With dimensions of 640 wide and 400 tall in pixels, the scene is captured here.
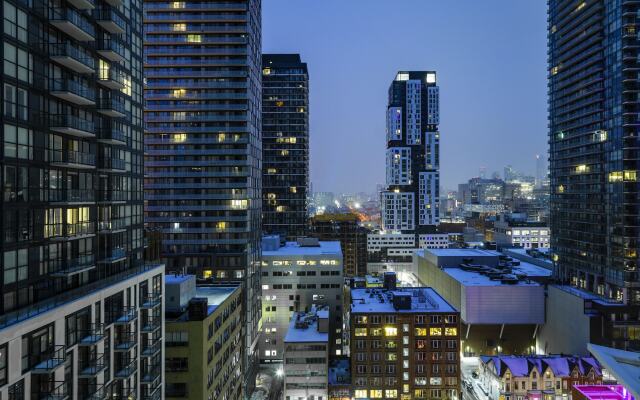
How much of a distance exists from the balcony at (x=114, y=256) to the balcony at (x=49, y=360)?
10.7m

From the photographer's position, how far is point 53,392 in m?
30.4

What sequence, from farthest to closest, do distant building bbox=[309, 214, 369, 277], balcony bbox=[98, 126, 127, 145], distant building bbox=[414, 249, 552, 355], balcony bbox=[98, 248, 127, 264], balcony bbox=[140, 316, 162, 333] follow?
distant building bbox=[309, 214, 369, 277]
distant building bbox=[414, 249, 552, 355]
balcony bbox=[140, 316, 162, 333]
balcony bbox=[98, 126, 127, 145]
balcony bbox=[98, 248, 127, 264]

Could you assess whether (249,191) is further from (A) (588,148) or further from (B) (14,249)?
(A) (588,148)

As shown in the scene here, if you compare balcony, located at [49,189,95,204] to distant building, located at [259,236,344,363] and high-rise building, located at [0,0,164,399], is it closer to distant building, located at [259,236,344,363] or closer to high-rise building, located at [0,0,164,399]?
high-rise building, located at [0,0,164,399]

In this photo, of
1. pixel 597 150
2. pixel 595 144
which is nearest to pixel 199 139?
pixel 597 150

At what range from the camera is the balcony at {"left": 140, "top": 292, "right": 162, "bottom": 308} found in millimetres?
44516

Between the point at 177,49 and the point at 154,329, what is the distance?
6573 cm

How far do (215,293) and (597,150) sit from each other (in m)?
86.1

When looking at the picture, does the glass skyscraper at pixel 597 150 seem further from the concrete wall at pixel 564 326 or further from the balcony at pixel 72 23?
the balcony at pixel 72 23

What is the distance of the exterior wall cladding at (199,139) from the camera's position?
3580 inches

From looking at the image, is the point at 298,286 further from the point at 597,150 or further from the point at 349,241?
the point at 349,241

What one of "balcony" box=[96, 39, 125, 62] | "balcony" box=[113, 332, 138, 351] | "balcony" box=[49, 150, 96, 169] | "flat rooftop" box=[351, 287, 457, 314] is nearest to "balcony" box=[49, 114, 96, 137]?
"balcony" box=[49, 150, 96, 169]

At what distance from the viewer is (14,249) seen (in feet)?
97.5

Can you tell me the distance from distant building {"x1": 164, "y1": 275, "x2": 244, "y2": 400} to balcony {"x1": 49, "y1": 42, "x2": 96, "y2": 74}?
30.7 m
